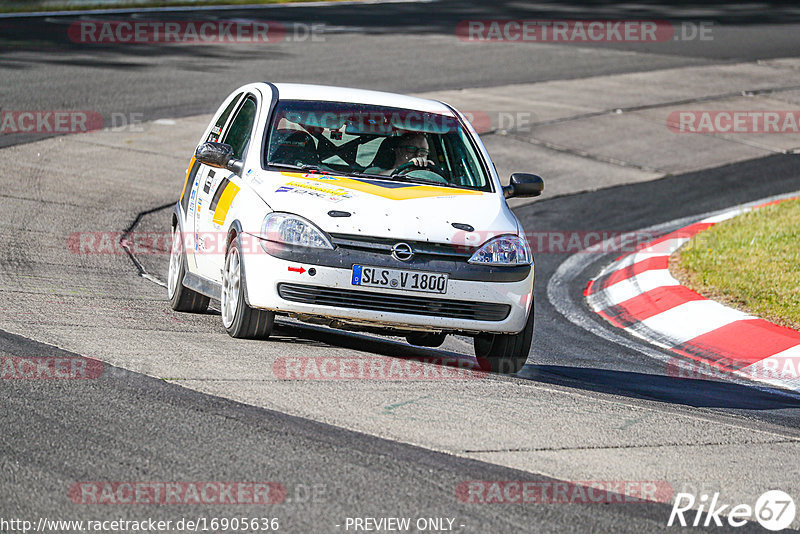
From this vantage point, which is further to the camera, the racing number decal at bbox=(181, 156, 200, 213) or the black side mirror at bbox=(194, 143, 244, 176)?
the racing number decal at bbox=(181, 156, 200, 213)

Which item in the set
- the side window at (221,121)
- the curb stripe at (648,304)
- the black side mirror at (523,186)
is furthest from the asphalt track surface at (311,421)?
the side window at (221,121)

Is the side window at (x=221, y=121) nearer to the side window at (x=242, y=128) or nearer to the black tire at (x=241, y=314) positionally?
the side window at (x=242, y=128)

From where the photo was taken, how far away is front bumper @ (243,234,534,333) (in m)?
6.88

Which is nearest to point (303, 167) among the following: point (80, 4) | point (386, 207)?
point (386, 207)

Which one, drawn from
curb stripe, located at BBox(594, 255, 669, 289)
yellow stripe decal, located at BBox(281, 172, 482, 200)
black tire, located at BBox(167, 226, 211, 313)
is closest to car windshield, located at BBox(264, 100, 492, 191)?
yellow stripe decal, located at BBox(281, 172, 482, 200)

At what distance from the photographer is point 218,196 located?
313 inches

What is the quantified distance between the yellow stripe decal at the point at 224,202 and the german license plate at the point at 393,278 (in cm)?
119

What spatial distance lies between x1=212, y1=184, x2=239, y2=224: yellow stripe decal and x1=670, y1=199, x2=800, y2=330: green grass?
445 centimetres

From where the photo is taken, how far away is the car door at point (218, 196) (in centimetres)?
773

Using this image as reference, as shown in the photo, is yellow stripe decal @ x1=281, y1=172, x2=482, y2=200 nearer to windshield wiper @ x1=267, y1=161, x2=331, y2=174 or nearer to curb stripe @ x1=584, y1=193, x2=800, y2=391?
windshield wiper @ x1=267, y1=161, x2=331, y2=174

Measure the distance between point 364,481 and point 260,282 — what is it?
7.91 feet

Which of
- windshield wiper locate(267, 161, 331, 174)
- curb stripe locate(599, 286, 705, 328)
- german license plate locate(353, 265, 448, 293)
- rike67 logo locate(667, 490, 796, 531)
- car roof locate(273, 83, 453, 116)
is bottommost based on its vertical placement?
curb stripe locate(599, 286, 705, 328)

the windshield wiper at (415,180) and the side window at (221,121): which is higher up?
the side window at (221,121)

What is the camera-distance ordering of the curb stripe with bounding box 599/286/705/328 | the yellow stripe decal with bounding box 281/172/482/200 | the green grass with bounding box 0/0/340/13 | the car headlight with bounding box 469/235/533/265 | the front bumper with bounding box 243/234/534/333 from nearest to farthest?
1. the front bumper with bounding box 243/234/534/333
2. the car headlight with bounding box 469/235/533/265
3. the yellow stripe decal with bounding box 281/172/482/200
4. the curb stripe with bounding box 599/286/705/328
5. the green grass with bounding box 0/0/340/13
